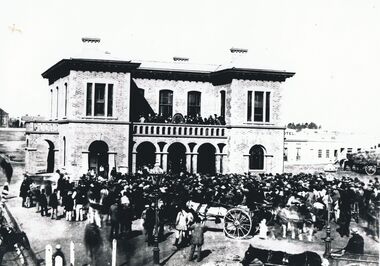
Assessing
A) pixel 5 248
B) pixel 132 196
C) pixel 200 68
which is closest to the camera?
pixel 5 248

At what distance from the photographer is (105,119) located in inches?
1188

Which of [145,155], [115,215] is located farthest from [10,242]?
[145,155]

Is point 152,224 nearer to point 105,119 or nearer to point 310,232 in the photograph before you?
point 310,232

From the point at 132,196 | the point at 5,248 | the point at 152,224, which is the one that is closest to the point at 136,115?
the point at 132,196

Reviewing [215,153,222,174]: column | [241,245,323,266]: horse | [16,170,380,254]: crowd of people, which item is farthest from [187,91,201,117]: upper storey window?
[241,245,323,266]: horse

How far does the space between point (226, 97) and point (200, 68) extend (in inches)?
149

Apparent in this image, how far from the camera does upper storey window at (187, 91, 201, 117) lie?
35250mm

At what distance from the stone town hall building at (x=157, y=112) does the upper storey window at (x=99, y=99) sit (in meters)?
0.06

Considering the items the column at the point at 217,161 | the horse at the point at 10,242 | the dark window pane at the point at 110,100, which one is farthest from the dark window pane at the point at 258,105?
the horse at the point at 10,242

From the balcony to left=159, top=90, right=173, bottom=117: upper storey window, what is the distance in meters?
7.76

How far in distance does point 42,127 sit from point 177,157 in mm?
9674

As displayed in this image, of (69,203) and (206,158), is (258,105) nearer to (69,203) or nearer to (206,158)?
(206,158)

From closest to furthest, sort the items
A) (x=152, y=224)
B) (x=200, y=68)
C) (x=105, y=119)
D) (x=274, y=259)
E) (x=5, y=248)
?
(x=274, y=259) → (x=5, y=248) → (x=152, y=224) → (x=105, y=119) → (x=200, y=68)

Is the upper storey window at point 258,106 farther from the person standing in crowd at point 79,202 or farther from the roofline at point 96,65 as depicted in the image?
the person standing in crowd at point 79,202
